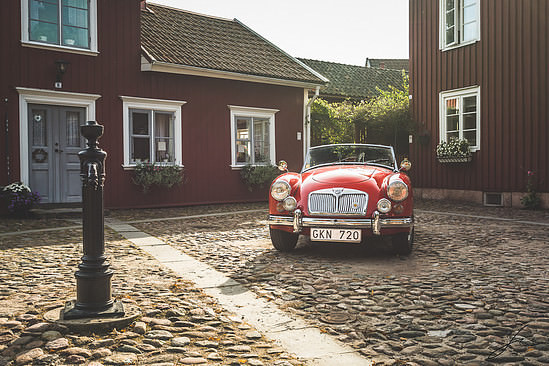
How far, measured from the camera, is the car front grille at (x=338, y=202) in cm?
569

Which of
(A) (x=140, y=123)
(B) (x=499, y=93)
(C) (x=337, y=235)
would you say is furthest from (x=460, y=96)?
(C) (x=337, y=235)

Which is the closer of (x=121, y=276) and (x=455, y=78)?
(x=121, y=276)

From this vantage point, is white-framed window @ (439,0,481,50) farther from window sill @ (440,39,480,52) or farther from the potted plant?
the potted plant

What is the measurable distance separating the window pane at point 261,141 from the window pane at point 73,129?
4994 millimetres

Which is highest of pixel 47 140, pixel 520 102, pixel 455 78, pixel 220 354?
pixel 455 78

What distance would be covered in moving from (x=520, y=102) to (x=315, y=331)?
1089 centimetres

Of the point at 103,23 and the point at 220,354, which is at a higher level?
the point at 103,23

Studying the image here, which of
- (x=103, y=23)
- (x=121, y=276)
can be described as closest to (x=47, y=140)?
(x=103, y=23)

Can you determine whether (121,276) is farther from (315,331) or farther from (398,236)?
(398,236)

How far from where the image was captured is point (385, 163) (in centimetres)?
699

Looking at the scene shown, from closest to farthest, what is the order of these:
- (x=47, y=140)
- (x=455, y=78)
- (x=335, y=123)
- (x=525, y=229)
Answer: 1. (x=525, y=229)
2. (x=47, y=140)
3. (x=455, y=78)
4. (x=335, y=123)

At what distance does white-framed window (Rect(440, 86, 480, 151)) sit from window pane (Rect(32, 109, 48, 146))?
10.5 m

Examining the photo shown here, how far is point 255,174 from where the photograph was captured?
45.2 ft

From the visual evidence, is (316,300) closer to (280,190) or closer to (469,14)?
(280,190)
